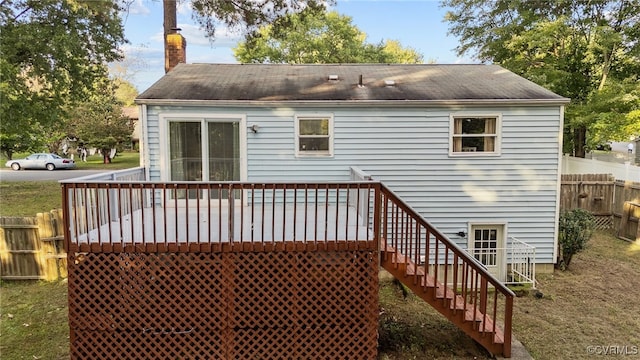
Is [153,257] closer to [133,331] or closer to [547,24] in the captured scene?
[133,331]

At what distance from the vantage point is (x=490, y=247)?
895 centimetres

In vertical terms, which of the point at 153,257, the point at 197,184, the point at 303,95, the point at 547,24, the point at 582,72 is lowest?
the point at 153,257

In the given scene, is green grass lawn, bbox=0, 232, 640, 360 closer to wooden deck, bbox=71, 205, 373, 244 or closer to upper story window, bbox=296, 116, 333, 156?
wooden deck, bbox=71, 205, 373, 244

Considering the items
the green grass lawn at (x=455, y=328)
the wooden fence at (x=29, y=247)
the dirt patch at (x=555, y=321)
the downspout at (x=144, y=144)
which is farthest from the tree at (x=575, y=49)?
the wooden fence at (x=29, y=247)

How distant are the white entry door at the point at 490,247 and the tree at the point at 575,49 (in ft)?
33.0

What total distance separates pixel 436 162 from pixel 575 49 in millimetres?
14501

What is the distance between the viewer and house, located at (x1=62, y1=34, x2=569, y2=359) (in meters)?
5.01

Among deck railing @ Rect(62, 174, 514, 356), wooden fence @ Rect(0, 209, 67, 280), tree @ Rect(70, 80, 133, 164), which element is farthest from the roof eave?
tree @ Rect(70, 80, 133, 164)

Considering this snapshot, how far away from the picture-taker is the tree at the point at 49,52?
46.9ft

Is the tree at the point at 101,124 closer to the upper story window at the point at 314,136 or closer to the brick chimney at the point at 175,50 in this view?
the brick chimney at the point at 175,50

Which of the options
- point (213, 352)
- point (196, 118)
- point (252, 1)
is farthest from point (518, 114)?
point (252, 1)

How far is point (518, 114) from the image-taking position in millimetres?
8391

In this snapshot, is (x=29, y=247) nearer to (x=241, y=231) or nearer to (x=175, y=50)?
Answer: (x=175, y=50)

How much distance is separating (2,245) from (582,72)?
2211 cm
